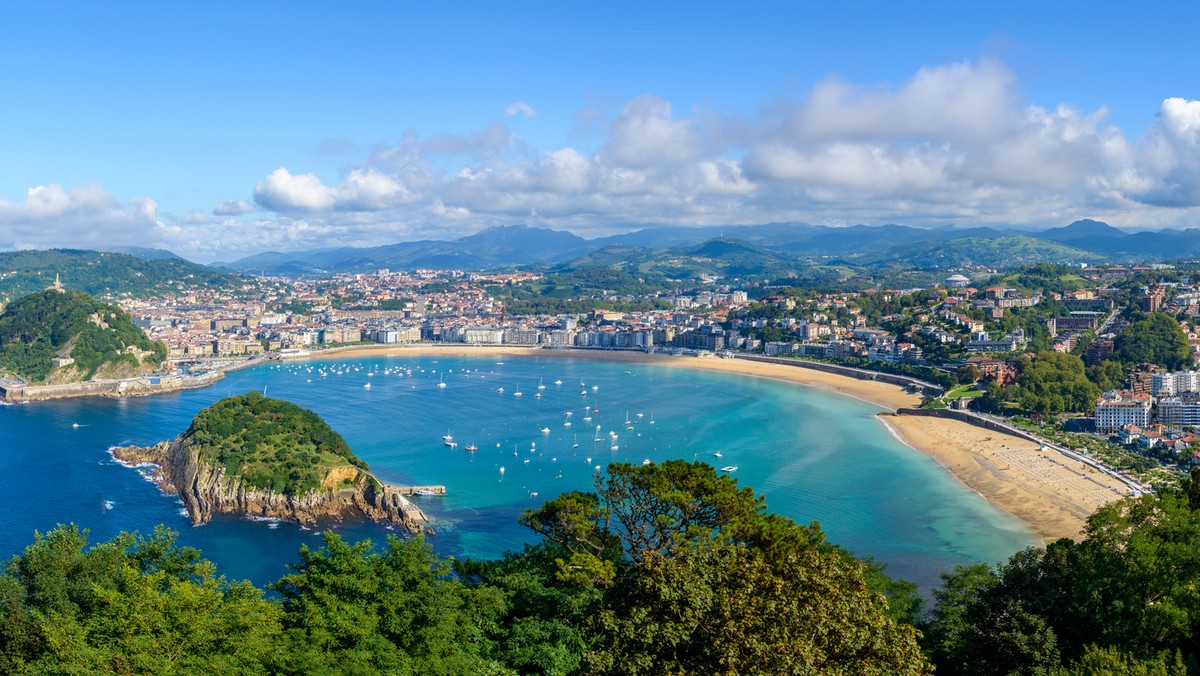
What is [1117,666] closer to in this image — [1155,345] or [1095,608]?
[1095,608]

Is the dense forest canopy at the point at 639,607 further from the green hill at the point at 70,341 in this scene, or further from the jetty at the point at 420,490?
the green hill at the point at 70,341

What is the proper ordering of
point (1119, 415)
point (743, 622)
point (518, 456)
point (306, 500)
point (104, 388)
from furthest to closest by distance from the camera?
point (104, 388), point (1119, 415), point (518, 456), point (306, 500), point (743, 622)

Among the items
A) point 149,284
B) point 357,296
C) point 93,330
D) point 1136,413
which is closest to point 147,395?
point 93,330

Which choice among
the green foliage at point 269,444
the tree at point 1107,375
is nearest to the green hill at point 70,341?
the green foliage at point 269,444

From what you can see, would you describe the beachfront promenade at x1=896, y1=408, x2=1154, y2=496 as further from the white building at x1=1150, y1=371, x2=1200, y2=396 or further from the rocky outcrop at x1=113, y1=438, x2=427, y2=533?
the rocky outcrop at x1=113, y1=438, x2=427, y2=533

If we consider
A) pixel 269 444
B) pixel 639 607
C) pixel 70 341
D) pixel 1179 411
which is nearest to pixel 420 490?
pixel 269 444

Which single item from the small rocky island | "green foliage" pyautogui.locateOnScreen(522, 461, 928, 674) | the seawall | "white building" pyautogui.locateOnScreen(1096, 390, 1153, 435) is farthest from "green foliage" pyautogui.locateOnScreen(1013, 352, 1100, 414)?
the seawall
